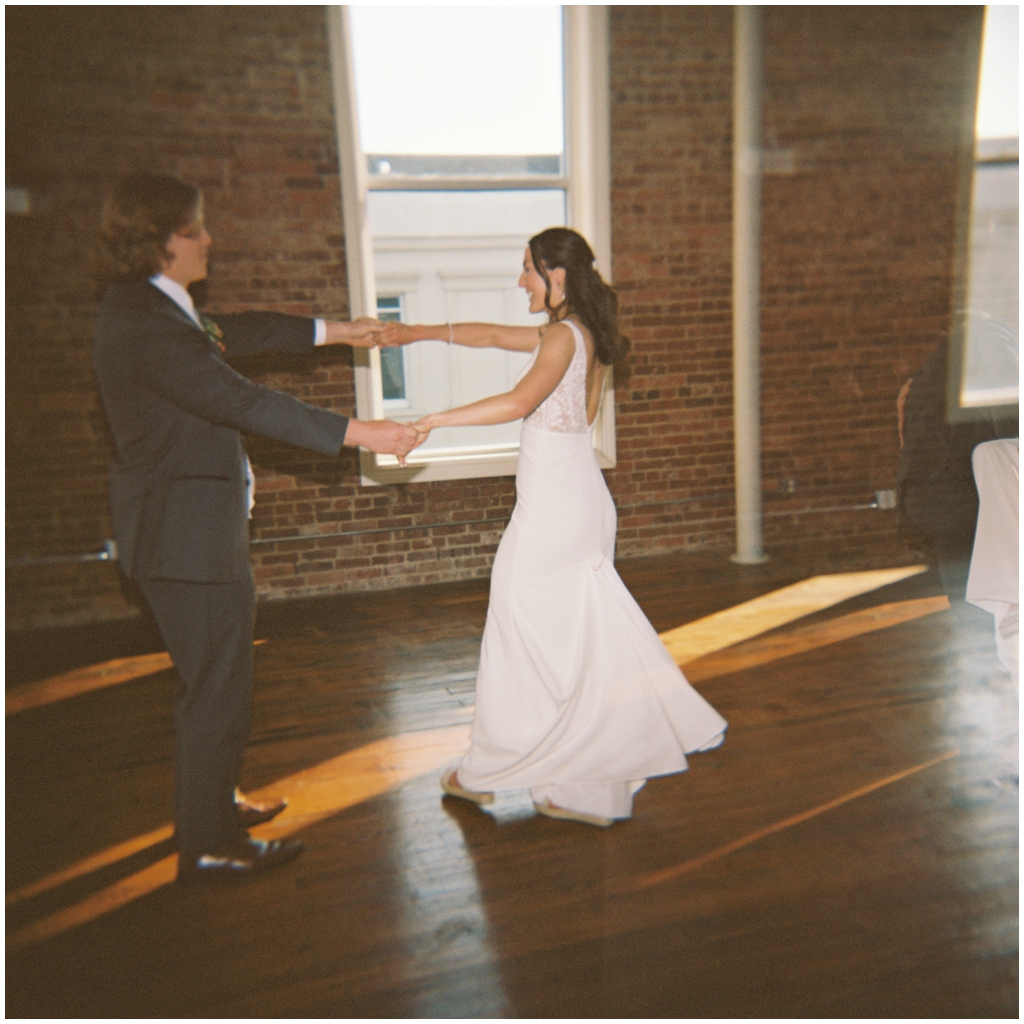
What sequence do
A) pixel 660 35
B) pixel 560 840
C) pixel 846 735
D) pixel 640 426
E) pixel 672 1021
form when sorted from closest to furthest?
pixel 672 1021 → pixel 560 840 → pixel 846 735 → pixel 660 35 → pixel 640 426

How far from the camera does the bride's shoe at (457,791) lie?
228 centimetres

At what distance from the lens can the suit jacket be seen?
5.78 feet

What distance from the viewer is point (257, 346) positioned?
233 centimetres

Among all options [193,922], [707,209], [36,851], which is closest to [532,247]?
[193,922]

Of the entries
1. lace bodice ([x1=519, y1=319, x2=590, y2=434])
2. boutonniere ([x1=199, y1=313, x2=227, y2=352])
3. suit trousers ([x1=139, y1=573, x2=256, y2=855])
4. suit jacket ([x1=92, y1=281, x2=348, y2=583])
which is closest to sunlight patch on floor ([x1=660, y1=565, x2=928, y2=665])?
lace bodice ([x1=519, y1=319, x2=590, y2=434])

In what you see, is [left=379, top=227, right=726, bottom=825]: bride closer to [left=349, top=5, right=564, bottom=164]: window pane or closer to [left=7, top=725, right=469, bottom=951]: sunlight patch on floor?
[left=7, top=725, right=469, bottom=951]: sunlight patch on floor

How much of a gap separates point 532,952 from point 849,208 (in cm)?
480

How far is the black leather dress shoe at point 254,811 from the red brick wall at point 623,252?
2.20m

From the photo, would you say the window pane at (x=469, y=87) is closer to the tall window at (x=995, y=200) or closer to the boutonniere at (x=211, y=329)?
the tall window at (x=995, y=200)

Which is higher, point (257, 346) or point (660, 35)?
point (660, 35)

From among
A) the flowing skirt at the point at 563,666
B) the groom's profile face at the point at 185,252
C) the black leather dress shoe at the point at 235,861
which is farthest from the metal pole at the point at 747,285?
the groom's profile face at the point at 185,252

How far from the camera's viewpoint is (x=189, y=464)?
72.4 inches

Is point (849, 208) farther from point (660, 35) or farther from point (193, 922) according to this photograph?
point (193, 922)

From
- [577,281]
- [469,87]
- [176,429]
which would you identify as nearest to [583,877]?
[176,429]
